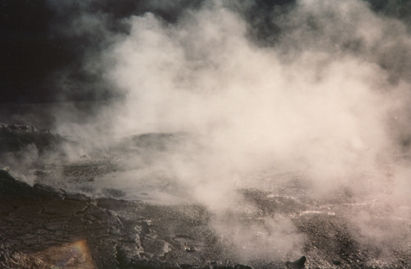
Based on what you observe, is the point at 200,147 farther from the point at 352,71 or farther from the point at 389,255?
the point at 352,71

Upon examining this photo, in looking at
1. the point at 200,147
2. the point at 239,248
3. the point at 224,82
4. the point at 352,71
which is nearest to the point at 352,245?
the point at 239,248

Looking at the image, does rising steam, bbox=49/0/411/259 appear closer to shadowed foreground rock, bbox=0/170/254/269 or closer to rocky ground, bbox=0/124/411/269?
rocky ground, bbox=0/124/411/269

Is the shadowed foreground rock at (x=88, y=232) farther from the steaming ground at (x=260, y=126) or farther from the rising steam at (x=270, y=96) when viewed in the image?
the rising steam at (x=270, y=96)

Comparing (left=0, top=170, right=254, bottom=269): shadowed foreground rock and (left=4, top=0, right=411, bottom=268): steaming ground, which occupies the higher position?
(left=4, top=0, right=411, bottom=268): steaming ground

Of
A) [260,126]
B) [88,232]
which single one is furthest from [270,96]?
[88,232]

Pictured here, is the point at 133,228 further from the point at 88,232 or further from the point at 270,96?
the point at 270,96

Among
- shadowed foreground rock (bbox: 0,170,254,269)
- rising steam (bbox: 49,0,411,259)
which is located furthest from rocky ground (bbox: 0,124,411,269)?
rising steam (bbox: 49,0,411,259)

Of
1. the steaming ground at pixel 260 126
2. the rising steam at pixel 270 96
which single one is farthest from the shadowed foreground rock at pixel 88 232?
the rising steam at pixel 270 96

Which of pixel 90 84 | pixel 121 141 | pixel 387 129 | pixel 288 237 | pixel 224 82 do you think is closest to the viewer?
pixel 288 237
